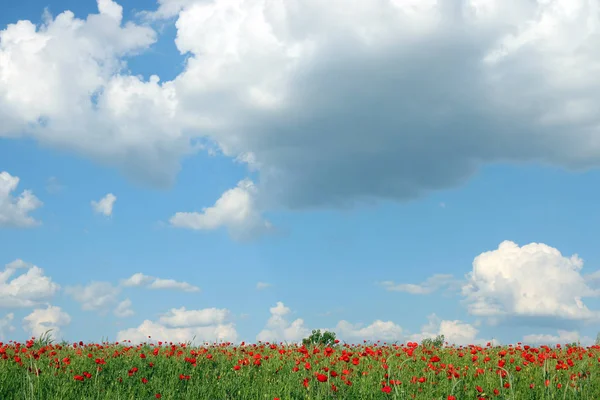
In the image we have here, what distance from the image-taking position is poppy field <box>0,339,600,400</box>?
9539 mm

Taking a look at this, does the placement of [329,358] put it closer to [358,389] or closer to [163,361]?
[358,389]

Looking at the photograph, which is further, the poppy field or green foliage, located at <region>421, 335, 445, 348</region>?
green foliage, located at <region>421, 335, 445, 348</region>

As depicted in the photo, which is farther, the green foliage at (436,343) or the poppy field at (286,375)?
the green foliage at (436,343)

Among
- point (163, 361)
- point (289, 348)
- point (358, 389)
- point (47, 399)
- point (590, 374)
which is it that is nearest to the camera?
point (47, 399)

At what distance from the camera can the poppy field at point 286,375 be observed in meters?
9.54

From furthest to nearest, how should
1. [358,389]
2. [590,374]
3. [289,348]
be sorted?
[289,348]
[590,374]
[358,389]

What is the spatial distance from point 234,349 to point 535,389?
725 centimetres

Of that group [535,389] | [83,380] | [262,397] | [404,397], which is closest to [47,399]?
[83,380]

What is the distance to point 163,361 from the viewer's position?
1192 centimetres

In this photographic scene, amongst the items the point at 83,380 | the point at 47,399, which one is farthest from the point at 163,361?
the point at 47,399

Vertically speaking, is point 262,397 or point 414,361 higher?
point 414,361

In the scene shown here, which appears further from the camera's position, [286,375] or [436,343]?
[436,343]

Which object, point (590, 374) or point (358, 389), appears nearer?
point (358, 389)

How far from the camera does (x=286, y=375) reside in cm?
1092
